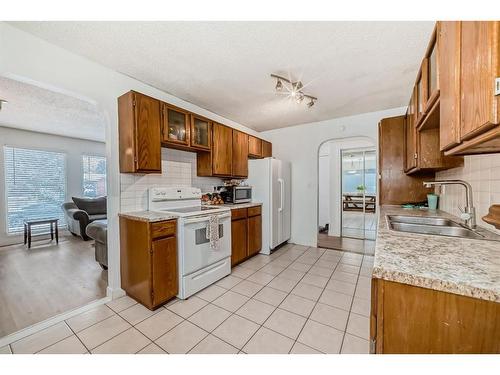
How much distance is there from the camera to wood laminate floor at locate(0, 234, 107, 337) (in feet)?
6.41

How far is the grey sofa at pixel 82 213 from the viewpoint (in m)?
4.37

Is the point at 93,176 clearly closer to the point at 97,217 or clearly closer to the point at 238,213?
the point at 97,217

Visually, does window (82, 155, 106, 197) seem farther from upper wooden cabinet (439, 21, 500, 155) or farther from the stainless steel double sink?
upper wooden cabinet (439, 21, 500, 155)

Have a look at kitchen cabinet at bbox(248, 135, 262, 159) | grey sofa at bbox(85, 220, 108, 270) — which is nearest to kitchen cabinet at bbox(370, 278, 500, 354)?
grey sofa at bbox(85, 220, 108, 270)

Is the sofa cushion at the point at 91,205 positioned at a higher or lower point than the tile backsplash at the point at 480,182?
lower

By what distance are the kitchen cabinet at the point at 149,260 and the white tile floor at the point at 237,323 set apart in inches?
5.9

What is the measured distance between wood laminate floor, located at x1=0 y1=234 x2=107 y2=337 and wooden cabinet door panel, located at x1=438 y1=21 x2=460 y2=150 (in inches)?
126

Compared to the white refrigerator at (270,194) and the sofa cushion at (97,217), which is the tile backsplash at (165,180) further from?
the sofa cushion at (97,217)

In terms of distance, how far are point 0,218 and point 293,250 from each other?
18.7 ft

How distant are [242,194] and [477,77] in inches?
118

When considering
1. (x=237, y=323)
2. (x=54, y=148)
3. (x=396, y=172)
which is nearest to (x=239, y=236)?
(x=237, y=323)

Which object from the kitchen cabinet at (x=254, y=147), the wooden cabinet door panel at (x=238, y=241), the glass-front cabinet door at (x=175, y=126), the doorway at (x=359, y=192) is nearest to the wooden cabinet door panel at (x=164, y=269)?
the wooden cabinet door panel at (x=238, y=241)
